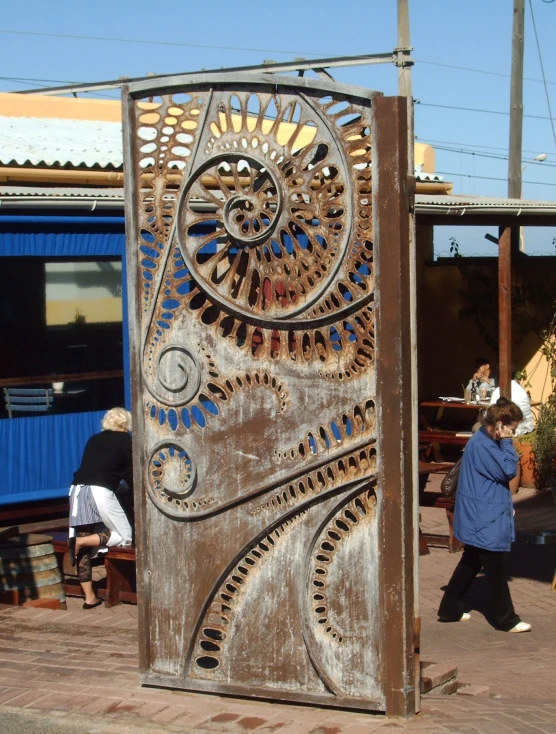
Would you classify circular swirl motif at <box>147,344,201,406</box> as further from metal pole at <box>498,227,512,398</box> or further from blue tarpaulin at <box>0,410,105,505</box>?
metal pole at <box>498,227,512,398</box>

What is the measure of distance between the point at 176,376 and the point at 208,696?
57.0 inches

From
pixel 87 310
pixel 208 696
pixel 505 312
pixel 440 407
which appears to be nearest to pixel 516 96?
pixel 440 407

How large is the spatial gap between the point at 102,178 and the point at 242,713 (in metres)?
6.95

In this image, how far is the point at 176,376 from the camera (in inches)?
195

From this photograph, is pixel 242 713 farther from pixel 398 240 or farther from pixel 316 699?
pixel 398 240

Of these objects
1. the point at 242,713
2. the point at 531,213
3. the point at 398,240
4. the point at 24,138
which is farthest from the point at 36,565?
the point at 531,213

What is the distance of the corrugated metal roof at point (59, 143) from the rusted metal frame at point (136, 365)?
546cm

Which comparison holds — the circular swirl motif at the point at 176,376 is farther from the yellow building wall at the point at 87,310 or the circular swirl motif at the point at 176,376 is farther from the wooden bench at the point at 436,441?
the wooden bench at the point at 436,441

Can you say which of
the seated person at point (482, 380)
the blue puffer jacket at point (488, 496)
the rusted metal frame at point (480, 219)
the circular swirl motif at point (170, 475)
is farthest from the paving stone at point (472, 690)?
the seated person at point (482, 380)

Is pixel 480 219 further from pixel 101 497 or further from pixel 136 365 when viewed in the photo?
pixel 136 365

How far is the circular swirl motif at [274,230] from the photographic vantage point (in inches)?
181

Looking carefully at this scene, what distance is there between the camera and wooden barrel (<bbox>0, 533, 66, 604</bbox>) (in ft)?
24.3

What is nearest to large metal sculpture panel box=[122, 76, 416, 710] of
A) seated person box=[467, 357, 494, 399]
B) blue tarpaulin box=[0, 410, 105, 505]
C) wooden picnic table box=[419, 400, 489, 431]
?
blue tarpaulin box=[0, 410, 105, 505]

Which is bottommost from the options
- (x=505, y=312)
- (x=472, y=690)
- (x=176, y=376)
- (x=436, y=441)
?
(x=472, y=690)
